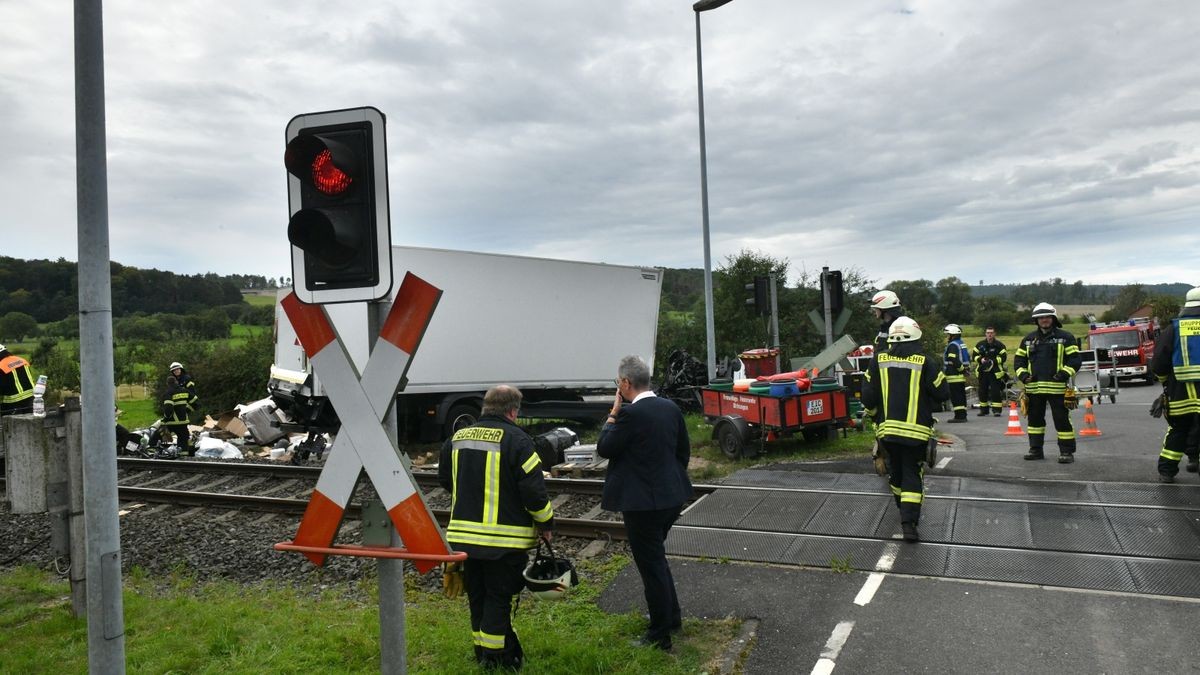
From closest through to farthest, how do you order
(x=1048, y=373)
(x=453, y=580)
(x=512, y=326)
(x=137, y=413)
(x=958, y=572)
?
1. (x=453, y=580)
2. (x=958, y=572)
3. (x=1048, y=373)
4. (x=512, y=326)
5. (x=137, y=413)

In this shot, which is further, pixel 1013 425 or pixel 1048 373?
pixel 1013 425

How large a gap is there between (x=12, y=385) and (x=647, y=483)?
10500 mm

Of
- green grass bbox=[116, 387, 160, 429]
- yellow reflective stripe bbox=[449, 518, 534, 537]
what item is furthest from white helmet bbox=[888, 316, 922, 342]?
green grass bbox=[116, 387, 160, 429]

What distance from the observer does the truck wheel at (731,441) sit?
37.1 feet

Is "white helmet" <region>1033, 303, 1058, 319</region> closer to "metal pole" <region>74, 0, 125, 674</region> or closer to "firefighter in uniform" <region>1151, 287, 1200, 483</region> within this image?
"firefighter in uniform" <region>1151, 287, 1200, 483</region>

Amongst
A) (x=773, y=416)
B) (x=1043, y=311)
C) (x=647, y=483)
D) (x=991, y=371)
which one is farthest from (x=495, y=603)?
(x=991, y=371)

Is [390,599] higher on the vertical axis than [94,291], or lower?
lower

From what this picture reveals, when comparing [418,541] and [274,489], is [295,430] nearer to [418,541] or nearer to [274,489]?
[274,489]

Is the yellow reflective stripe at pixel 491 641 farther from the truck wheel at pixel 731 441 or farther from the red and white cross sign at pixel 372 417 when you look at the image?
the truck wheel at pixel 731 441

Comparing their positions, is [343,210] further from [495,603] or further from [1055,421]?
[1055,421]

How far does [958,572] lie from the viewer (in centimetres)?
579

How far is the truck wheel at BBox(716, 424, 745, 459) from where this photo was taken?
11.3 m

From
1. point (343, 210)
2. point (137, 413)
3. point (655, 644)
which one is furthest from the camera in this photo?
point (137, 413)

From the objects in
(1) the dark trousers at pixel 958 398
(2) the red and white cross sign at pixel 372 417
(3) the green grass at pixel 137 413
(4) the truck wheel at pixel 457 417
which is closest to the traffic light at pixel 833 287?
(1) the dark trousers at pixel 958 398
